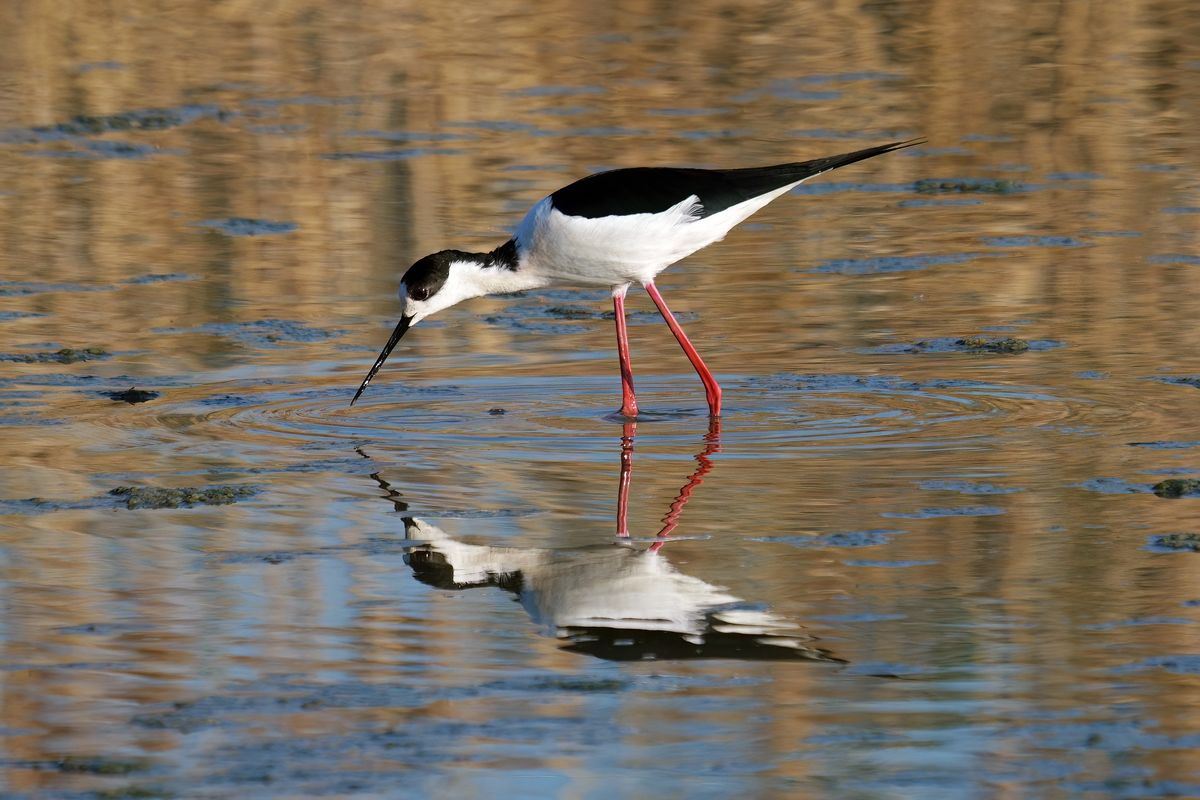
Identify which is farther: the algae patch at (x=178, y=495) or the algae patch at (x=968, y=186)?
the algae patch at (x=968, y=186)

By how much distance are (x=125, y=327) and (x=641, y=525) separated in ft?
12.7

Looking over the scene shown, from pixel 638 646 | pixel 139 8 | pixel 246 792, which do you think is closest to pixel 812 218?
pixel 638 646

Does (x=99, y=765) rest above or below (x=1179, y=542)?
below

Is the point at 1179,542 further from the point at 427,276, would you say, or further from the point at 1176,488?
the point at 427,276

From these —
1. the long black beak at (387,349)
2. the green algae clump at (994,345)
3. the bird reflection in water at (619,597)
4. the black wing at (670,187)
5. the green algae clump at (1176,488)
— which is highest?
the black wing at (670,187)

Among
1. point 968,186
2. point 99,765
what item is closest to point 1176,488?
point 99,765

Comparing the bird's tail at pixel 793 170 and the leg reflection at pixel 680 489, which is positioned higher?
the bird's tail at pixel 793 170

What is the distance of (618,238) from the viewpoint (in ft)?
24.7

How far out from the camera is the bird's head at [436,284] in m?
7.81

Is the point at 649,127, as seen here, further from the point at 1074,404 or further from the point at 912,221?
the point at 1074,404

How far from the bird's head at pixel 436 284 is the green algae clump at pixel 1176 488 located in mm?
2844

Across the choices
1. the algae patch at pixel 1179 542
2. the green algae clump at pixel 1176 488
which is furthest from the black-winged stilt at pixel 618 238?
the algae patch at pixel 1179 542

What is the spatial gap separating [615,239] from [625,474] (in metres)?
1.26

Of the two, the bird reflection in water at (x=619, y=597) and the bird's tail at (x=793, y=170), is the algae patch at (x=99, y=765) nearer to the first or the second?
the bird reflection in water at (x=619, y=597)
